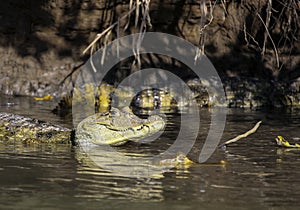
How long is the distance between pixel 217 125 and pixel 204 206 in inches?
138

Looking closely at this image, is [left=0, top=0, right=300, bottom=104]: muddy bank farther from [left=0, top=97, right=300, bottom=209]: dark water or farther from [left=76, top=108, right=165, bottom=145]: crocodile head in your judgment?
[left=76, top=108, right=165, bottom=145]: crocodile head

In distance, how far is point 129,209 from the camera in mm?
3490

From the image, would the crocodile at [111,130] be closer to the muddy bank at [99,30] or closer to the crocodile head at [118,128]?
the crocodile head at [118,128]

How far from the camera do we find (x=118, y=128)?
546cm

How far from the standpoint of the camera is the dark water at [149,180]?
11.9 feet

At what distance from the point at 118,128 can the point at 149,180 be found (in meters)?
1.32

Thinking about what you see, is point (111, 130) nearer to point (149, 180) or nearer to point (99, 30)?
point (149, 180)

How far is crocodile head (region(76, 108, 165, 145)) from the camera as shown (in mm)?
5449

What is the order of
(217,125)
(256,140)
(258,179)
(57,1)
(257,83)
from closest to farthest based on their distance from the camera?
(258,179)
(256,140)
(217,125)
(257,83)
(57,1)

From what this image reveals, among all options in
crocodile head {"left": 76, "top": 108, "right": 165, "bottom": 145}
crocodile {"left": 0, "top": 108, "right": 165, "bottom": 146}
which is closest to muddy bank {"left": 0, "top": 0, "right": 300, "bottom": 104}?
crocodile {"left": 0, "top": 108, "right": 165, "bottom": 146}

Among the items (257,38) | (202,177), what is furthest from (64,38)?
(202,177)

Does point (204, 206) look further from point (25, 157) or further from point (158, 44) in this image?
point (158, 44)

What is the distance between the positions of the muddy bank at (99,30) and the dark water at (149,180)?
4.70m

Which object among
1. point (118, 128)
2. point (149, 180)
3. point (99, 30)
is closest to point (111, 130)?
point (118, 128)
